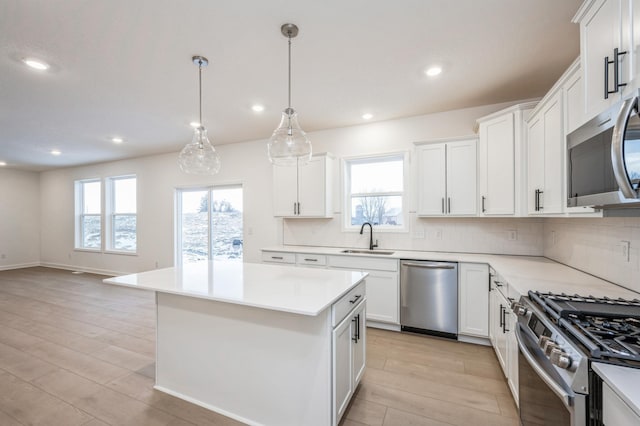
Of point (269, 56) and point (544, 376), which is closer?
point (544, 376)

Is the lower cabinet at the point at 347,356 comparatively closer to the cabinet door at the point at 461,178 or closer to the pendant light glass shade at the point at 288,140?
the pendant light glass shade at the point at 288,140

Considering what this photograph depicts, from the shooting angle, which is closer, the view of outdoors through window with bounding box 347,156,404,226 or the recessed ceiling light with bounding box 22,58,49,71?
the recessed ceiling light with bounding box 22,58,49,71

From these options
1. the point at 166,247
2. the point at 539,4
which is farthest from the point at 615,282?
the point at 166,247

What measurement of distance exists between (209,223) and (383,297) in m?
3.72

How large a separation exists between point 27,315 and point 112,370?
263 centimetres

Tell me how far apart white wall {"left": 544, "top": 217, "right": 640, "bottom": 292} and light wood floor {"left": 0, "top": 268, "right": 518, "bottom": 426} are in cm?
116

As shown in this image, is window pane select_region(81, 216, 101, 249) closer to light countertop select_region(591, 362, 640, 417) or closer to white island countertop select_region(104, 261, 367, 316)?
white island countertop select_region(104, 261, 367, 316)

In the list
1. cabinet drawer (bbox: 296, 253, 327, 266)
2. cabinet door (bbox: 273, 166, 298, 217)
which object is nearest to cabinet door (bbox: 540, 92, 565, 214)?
cabinet drawer (bbox: 296, 253, 327, 266)

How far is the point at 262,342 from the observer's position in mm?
1766

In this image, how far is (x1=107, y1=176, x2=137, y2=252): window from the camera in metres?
6.34

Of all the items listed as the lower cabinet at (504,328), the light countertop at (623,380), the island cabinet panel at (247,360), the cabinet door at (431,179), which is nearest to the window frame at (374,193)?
the cabinet door at (431,179)

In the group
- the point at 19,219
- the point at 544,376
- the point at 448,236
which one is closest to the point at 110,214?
the point at 19,219

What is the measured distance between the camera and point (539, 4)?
69.7 inches

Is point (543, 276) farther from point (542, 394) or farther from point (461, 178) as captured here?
point (461, 178)
